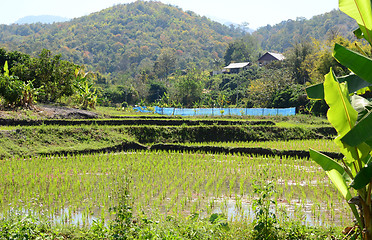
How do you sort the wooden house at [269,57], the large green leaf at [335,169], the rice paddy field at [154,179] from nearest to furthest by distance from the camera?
the large green leaf at [335,169] → the rice paddy field at [154,179] → the wooden house at [269,57]

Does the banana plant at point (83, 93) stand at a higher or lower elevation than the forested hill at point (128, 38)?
lower

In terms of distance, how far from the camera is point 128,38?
311ft

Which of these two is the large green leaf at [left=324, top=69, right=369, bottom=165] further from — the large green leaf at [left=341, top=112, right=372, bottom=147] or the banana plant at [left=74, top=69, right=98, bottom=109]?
the banana plant at [left=74, top=69, right=98, bottom=109]

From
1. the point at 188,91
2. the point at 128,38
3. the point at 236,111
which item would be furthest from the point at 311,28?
the point at 236,111

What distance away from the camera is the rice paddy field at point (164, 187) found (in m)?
6.18

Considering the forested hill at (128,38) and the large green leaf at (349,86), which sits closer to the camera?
the large green leaf at (349,86)

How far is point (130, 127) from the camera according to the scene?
15391 mm

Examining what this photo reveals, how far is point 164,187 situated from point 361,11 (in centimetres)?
572

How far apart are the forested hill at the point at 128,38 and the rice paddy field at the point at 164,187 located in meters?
50.8

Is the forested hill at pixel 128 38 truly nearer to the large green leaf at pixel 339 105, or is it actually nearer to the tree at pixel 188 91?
the tree at pixel 188 91

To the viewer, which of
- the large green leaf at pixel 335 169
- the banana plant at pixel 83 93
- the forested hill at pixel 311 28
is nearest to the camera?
the large green leaf at pixel 335 169

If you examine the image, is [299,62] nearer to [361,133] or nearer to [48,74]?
[48,74]

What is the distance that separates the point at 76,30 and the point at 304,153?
92139 mm

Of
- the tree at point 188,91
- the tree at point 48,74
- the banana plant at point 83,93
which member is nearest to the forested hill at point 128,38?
the tree at point 188,91
